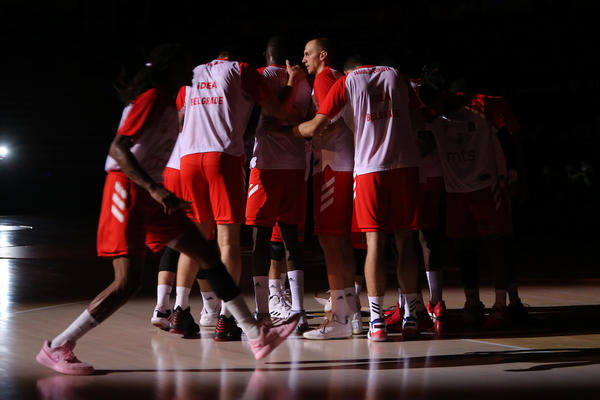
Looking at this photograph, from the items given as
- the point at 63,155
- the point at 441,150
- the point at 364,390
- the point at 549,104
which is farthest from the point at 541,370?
the point at 63,155

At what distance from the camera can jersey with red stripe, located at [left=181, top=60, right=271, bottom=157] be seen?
15.4 feet

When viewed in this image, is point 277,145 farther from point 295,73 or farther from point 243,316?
point 243,316

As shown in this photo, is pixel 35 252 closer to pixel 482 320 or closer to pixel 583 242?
pixel 482 320

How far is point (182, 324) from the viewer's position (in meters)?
4.85

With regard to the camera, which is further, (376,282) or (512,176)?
(512,176)

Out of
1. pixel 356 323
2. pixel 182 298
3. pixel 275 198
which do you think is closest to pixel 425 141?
pixel 275 198

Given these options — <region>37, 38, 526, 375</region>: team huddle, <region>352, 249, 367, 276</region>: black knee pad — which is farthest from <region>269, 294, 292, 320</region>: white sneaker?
<region>352, 249, 367, 276</region>: black knee pad

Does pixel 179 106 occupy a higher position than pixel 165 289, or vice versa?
pixel 179 106

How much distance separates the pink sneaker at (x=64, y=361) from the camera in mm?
3756

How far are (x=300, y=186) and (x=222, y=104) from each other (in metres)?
0.80

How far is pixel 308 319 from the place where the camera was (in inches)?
218

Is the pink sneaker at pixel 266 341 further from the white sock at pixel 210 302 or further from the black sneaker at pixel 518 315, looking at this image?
the black sneaker at pixel 518 315

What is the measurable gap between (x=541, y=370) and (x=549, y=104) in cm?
1303

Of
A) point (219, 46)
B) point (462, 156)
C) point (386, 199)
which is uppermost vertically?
point (219, 46)
